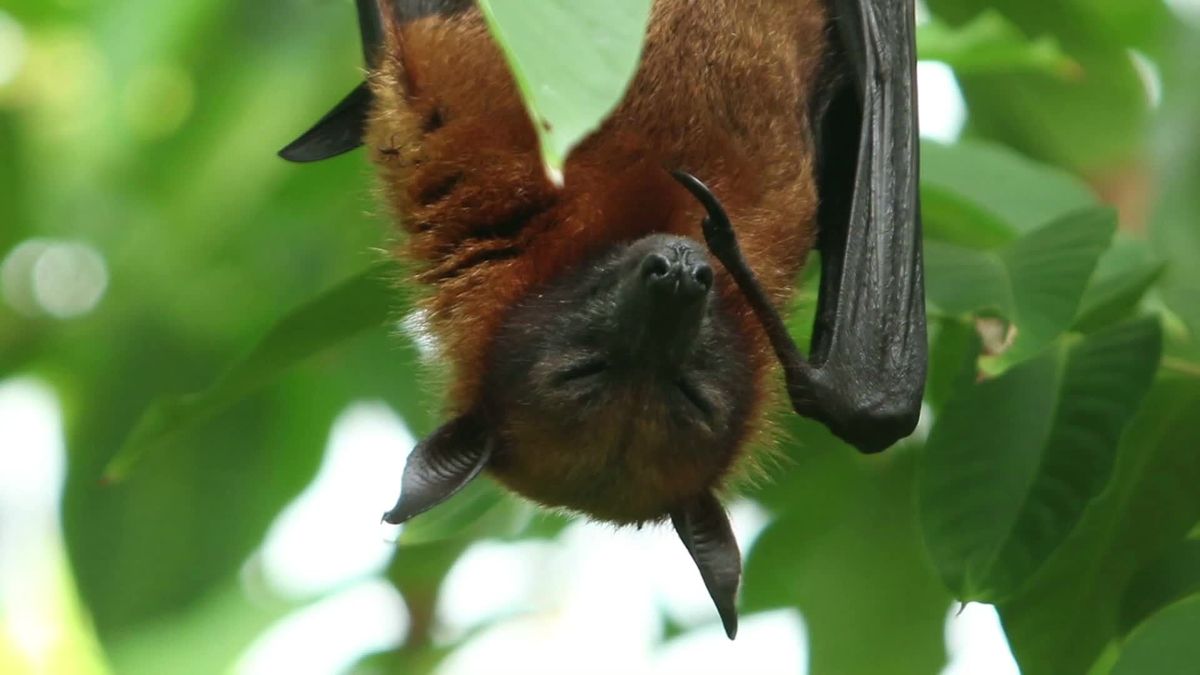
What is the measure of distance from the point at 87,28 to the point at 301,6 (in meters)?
0.68

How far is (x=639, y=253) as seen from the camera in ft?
10.8

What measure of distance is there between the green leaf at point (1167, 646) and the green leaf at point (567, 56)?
1552 mm

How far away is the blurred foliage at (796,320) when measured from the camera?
315 cm

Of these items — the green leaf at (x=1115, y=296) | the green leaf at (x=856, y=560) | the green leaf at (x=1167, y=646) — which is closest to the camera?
the green leaf at (x=1167, y=646)

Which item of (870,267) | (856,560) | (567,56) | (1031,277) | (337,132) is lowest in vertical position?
(856,560)

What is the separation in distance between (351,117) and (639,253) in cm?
112

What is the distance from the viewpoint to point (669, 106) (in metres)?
3.61

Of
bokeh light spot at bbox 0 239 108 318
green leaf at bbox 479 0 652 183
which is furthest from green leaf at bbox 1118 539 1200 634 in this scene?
bokeh light spot at bbox 0 239 108 318

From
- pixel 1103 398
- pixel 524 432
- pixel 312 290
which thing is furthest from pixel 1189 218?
pixel 312 290

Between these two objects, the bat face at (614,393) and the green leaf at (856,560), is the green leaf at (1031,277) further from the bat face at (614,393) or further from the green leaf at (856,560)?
the green leaf at (856,560)

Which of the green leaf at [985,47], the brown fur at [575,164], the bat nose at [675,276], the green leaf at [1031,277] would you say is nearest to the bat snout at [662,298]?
the bat nose at [675,276]

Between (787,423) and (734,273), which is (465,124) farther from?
(787,423)

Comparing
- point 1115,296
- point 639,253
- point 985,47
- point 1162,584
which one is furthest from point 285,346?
point 985,47

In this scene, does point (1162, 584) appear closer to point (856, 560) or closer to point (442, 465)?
point (856, 560)
